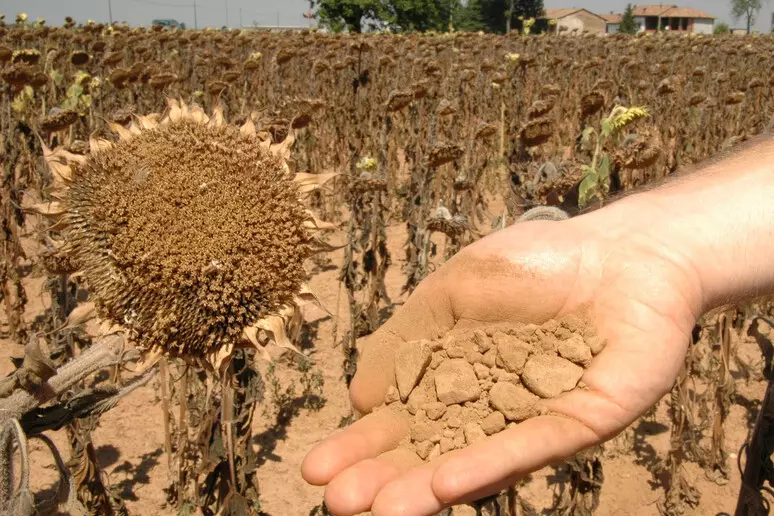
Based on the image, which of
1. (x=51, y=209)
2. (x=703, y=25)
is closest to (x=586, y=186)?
(x=51, y=209)

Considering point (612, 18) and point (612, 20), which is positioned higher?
point (612, 18)

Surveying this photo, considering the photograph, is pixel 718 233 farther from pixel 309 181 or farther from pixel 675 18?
pixel 675 18

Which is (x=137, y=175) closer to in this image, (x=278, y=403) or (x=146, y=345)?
(x=146, y=345)

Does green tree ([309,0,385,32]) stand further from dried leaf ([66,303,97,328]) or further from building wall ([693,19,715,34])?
building wall ([693,19,715,34])

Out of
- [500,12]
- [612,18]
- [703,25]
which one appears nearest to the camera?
[500,12]

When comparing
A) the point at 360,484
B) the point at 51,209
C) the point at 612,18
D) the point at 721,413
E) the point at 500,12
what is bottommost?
the point at 721,413

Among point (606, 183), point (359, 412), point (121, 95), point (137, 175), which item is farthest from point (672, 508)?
point (121, 95)
